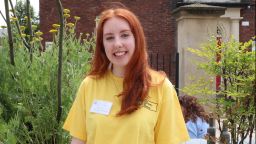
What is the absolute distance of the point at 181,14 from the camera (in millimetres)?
7598

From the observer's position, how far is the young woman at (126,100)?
7.46 feet

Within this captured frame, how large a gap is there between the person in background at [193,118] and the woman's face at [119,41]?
2774 mm

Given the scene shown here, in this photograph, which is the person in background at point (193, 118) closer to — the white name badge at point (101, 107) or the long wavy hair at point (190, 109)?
the long wavy hair at point (190, 109)

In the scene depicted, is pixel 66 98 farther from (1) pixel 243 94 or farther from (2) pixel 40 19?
(2) pixel 40 19

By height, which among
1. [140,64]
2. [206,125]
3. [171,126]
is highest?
[140,64]

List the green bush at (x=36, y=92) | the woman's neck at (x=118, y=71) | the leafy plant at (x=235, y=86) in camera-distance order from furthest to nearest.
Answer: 1. the green bush at (x=36, y=92)
2. the leafy plant at (x=235, y=86)
3. the woman's neck at (x=118, y=71)

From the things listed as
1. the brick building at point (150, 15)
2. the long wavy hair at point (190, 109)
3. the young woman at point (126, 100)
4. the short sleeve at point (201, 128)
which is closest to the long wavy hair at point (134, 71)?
the young woman at point (126, 100)

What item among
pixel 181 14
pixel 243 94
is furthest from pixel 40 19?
pixel 243 94

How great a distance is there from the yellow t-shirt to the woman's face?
114mm

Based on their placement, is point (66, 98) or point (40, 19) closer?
point (66, 98)

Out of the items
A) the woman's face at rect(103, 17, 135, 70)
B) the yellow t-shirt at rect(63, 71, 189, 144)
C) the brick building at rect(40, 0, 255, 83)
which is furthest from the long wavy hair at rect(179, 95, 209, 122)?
the brick building at rect(40, 0, 255, 83)

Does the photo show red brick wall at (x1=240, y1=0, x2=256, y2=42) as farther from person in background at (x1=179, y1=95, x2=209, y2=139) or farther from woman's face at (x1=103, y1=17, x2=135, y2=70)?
woman's face at (x1=103, y1=17, x2=135, y2=70)

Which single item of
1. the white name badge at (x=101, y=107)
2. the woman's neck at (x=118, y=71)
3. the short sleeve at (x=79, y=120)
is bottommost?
the short sleeve at (x=79, y=120)

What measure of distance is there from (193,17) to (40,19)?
841 centimetres
